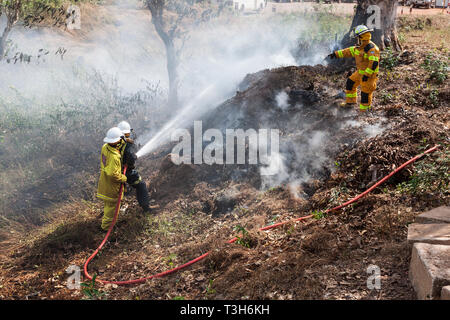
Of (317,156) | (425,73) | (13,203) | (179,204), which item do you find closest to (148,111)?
(13,203)

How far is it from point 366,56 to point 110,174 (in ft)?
15.5

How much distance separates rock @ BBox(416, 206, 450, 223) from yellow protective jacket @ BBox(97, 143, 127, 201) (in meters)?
3.98

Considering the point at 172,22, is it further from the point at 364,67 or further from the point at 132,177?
the point at 132,177

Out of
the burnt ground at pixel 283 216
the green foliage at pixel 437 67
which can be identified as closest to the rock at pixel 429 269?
the burnt ground at pixel 283 216

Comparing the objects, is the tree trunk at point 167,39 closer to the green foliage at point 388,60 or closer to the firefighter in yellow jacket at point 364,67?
the firefighter in yellow jacket at point 364,67

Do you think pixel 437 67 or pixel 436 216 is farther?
pixel 437 67

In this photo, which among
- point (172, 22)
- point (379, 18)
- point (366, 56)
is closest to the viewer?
point (366, 56)

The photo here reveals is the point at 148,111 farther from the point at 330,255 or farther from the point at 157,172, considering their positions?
the point at 330,255

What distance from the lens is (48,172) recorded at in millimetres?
8148

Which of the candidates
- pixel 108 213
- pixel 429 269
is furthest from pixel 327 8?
pixel 429 269

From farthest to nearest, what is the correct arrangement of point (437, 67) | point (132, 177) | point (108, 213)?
point (437, 67) → point (132, 177) → point (108, 213)

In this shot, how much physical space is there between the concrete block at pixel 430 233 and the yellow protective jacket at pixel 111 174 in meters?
3.92

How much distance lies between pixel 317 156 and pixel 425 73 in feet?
12.1

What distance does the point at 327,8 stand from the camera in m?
16.4
